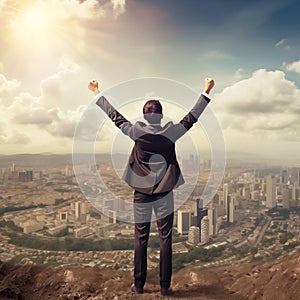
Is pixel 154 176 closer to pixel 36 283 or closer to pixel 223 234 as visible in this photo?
pixel 36 283

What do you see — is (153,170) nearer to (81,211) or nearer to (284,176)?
(81,211)

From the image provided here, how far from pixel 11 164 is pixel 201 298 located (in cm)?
388

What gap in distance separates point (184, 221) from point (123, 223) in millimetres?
819

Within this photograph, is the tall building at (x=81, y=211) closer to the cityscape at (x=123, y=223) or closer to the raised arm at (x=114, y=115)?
the cityscape at (x=123, y=223)

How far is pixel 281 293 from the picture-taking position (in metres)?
2.40

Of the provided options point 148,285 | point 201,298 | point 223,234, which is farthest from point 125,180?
point 223,234

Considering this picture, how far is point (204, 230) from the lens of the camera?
3.73 metres

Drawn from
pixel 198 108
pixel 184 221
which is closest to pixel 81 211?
→ pixel 184 221

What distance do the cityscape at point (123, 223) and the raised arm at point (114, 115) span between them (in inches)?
49.4

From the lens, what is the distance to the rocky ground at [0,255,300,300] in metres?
2.51

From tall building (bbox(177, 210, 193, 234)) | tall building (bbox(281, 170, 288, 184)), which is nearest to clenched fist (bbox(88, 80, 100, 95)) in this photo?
tall building (bbox(177, 210, 193, 234))

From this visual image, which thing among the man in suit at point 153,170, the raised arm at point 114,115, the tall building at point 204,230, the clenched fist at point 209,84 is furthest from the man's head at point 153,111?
the tall building at point 204,230

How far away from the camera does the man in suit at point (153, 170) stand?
226cm

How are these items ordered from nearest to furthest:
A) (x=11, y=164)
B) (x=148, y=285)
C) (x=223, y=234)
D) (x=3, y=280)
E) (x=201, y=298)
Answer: (x=201, y=298) → (x=148, y=285) → (x=3, y=280) → (x=223, y=234) → (x=11, y=164)
